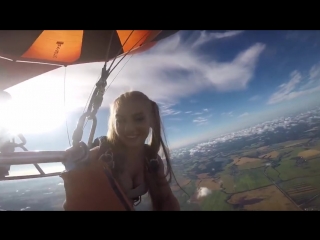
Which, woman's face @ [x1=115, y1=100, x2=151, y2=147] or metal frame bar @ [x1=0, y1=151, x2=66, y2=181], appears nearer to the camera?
metal frame bar @ [x1=0, y1=151, x2=66, y2=181]

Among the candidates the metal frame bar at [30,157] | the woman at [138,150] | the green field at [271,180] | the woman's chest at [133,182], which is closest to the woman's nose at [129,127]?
the woman at [138,150]

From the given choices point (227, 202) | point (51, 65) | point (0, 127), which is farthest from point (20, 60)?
point (227, 202)

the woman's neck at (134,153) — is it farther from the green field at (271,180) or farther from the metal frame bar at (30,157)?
the green field at (271,180)

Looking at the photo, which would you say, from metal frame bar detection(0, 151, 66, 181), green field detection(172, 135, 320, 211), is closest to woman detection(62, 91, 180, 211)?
metal frame bar detection(0, 151, 66, 181)

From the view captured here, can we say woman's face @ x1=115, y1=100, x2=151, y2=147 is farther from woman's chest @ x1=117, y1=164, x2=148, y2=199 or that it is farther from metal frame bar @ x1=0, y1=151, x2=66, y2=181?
metal frame bar @ x1=0, y1=151, x2=66, y2=181

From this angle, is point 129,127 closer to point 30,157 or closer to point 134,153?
point 134,153

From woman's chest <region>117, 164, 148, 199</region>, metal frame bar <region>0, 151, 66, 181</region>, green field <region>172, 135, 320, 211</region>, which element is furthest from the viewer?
green field <region>172, 135, 320, 211</region>
